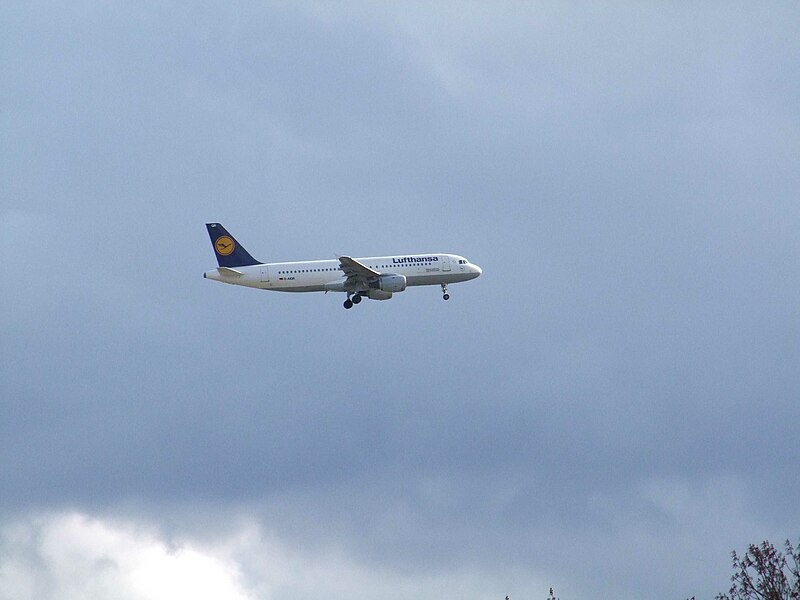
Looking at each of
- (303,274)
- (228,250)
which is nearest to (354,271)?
(303,274)

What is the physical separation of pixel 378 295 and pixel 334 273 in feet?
17.6

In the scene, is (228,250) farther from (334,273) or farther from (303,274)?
(334,273)

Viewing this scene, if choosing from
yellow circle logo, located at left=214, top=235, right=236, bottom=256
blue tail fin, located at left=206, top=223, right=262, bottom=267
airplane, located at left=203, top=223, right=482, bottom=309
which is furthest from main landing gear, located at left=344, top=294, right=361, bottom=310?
yellow circle logo, located at left=214, top=235, right=236, bottom=256

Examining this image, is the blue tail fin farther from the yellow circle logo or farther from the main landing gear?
the main landing gear

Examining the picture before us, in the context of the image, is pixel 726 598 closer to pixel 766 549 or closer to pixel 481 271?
pixel 766 549

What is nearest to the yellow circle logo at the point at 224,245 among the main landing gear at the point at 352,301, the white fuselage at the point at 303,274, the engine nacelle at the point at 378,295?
the white fuselage at the point at 303,274

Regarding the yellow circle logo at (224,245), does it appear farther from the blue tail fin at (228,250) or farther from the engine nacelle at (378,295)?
the engine nacelle at (378,295)

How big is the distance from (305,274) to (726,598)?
9252 centimetres

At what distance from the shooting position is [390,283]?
156m

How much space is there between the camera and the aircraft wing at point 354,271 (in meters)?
154

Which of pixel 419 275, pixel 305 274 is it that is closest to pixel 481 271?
pixel 419 275

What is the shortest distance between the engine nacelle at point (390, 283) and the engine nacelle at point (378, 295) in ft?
2.38

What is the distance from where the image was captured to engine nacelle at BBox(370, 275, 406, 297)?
156000mm

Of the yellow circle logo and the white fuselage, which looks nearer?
the white fuselage
